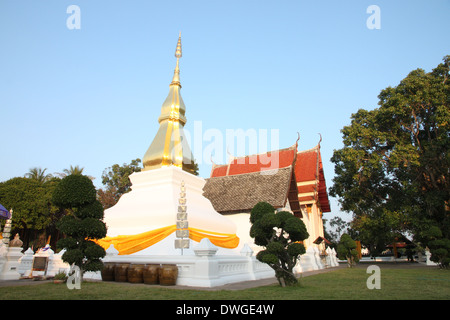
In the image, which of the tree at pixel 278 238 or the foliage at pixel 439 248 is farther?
the foliage at pixel 439 248

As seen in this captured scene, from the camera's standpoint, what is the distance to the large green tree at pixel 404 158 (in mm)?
17641

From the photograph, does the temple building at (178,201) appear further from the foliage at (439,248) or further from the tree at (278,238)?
the foliage at (439,248)

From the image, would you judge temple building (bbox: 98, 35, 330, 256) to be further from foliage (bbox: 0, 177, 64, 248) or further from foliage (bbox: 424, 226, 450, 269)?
foliage (bbox: 0, 177, 64, 248)

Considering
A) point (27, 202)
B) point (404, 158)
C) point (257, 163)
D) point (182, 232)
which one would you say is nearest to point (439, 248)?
point (404, 158)

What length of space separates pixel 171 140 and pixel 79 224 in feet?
29.3

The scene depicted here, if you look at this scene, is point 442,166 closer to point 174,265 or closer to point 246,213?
point 246,213

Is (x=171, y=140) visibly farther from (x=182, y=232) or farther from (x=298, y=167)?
(x=298, y=167)

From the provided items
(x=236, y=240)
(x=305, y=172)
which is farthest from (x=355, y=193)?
(x=236, y=240)

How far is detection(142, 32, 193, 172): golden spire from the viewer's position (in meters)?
15.1

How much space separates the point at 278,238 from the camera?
7543mm

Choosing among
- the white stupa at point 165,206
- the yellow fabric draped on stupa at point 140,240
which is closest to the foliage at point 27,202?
the white stupa at point 165,206

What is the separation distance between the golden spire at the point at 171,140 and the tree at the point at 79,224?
741 centimetres

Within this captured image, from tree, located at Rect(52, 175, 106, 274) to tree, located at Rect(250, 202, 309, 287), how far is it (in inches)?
155
